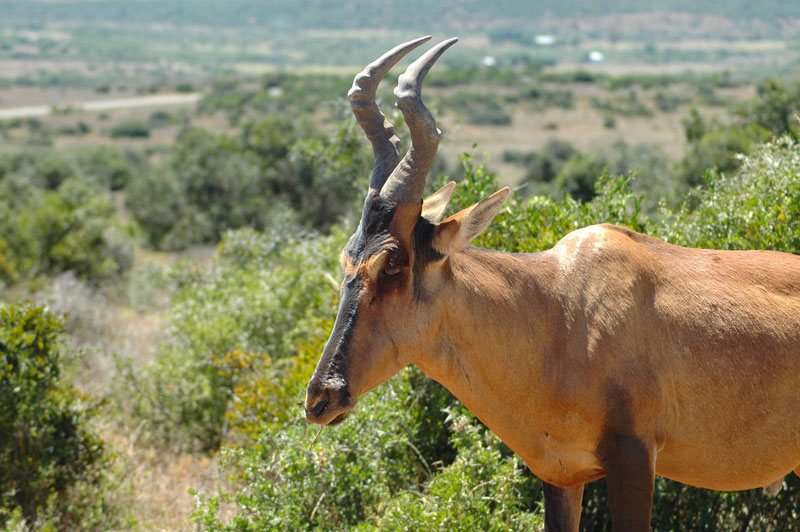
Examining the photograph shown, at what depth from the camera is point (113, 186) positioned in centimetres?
3744

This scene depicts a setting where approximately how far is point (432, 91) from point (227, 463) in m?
77.1

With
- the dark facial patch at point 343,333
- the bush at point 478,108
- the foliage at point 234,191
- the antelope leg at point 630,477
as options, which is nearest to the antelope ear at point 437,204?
the dark facial patch at point 343,333

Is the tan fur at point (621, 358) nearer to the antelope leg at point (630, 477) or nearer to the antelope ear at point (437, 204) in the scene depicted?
the antelope leg at point (630, 477)

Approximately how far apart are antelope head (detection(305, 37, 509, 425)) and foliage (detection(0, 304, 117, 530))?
14.0ft

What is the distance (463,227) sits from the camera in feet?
13.0

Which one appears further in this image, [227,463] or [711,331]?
[227,463]

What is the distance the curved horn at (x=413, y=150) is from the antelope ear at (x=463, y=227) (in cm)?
20

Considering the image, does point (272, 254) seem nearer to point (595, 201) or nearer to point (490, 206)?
point (595, 201)

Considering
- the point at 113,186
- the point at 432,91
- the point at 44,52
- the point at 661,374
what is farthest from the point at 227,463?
the point at 44,52

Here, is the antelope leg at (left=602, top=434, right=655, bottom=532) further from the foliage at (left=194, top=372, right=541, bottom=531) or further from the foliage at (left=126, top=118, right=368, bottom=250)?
the foliage at (left=126, top=118, right=368, bottom=250)

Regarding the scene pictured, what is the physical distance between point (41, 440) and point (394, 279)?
479 cm

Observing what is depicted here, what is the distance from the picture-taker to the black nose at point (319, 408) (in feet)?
12.6

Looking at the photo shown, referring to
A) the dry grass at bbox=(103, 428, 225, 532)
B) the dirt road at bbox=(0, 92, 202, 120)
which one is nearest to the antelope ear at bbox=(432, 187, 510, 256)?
the dry grass at bbox=(103, 428, 225, 532)

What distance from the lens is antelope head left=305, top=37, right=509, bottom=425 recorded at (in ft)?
12.7
